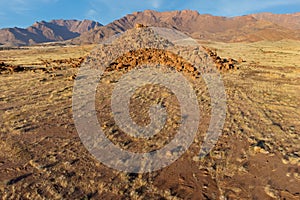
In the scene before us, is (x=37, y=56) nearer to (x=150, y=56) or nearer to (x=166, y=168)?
(x=150, y=56)

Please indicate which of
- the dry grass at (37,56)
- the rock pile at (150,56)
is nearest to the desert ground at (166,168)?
the rock pile at (150,56)

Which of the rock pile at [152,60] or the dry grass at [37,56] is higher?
the rock pile at [152,60]

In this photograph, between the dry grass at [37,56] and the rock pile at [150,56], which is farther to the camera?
the dry grass at [37,56]

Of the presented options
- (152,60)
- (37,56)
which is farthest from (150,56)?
(37,56)

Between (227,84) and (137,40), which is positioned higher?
(137,40)

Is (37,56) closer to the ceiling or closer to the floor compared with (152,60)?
closer to the floor

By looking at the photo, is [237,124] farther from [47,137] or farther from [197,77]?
[197,77]

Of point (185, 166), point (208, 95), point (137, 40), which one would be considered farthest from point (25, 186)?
point (137, 40)

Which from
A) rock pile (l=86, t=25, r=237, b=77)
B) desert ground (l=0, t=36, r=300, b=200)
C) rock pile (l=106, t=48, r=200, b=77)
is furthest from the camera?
rock pile (l=86, t=25, r=237, b=77)

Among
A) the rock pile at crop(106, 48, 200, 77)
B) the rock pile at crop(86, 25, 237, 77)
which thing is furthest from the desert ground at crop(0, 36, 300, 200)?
the rock pile at crop(86, 25, 237, 77)

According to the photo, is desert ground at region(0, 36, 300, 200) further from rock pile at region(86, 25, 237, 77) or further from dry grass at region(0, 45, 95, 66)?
dry grass at region(0, 45, 95, 66)

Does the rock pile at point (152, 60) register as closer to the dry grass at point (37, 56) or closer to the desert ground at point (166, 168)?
the desert ground at point (166, 168)
